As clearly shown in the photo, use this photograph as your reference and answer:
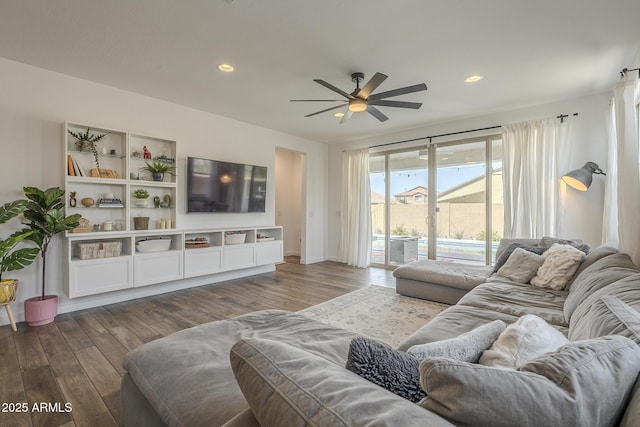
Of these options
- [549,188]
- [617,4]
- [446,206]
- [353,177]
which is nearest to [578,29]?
[617,4]

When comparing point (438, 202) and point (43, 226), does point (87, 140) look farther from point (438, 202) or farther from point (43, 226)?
point (438, 202)

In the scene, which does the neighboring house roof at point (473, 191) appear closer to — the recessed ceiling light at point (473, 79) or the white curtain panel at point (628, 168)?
the recessed ceiling light at point (473, 79)

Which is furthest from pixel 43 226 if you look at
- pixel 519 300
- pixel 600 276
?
pixel 600 276

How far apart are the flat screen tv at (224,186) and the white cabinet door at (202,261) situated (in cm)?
65

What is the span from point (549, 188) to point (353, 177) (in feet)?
10.8

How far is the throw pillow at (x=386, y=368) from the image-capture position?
2.53ft

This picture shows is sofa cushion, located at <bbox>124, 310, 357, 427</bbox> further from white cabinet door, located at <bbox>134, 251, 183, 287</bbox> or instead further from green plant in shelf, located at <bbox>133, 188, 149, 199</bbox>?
green plant in shelf, located at <bbox>133, 188, 149, 199</bbox>

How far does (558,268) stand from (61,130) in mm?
5364

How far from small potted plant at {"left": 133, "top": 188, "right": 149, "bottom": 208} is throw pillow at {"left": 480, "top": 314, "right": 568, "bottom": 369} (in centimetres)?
417

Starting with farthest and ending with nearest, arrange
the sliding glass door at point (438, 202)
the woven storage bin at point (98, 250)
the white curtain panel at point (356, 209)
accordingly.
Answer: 1. the white curtain panel at point (356, 209)
2. the sliding glass door at point (438, 202)
3. the woven storage bin at point (98, 250)

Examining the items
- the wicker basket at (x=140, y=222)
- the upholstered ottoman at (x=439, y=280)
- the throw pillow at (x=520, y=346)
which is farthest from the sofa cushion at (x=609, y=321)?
the wicker basket at (x=140, y=222)

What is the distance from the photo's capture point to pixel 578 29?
7.97ft

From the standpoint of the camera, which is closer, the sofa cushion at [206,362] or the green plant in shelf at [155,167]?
Answer: the sofa cushion at [206,362]

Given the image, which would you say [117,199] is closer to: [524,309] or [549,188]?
[524,309]
